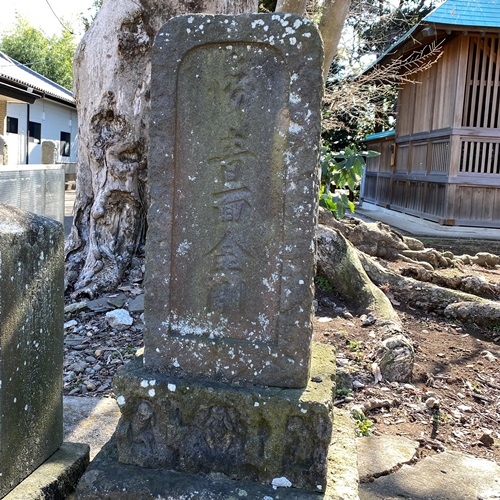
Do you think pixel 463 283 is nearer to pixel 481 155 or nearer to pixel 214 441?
pixel 214 441

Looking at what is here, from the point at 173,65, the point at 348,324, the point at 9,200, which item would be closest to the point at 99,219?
the point at 9,200

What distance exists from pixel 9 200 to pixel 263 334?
543 centimetres

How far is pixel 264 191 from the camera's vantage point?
229 centimetres

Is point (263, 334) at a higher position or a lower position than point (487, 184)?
lower

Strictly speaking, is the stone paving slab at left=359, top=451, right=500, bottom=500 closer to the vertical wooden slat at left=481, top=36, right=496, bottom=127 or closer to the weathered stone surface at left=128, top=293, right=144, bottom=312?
the weathered stone surface at left=128, top=293, right=144, bottom=312

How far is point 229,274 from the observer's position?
2.35 m

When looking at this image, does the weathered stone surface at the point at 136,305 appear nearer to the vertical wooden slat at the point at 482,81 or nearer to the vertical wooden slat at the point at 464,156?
the vertical wooden slat at the point at 464,156

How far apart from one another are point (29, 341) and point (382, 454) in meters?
2.07

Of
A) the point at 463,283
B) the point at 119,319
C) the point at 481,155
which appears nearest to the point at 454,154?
the point at 481,155

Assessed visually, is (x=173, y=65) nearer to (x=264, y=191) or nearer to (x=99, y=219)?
(x=264, y=191)

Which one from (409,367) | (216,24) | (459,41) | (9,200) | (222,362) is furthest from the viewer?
(459,41)

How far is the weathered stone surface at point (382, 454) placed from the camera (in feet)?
10.1

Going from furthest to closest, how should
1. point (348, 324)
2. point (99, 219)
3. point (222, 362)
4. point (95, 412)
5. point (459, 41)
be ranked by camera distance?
point (459, 41), point (99, 219), point (348, 324), point (95, 412), point (222, 362)

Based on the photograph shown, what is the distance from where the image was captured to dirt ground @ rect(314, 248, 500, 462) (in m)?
3.71
